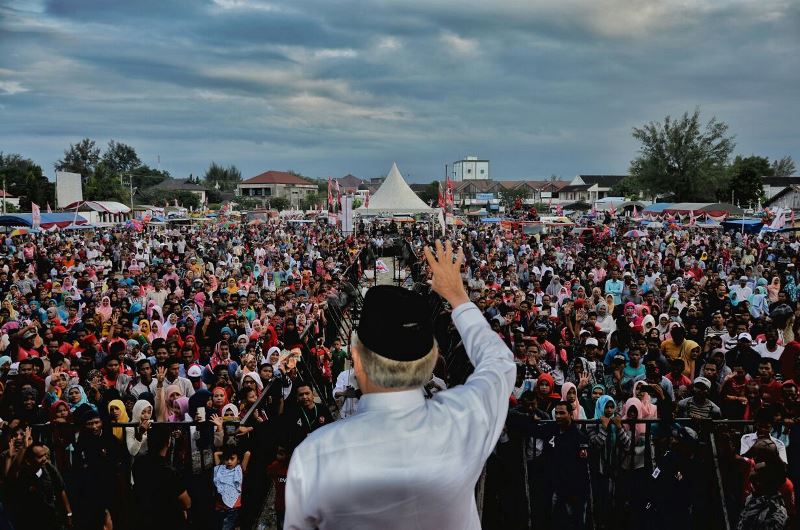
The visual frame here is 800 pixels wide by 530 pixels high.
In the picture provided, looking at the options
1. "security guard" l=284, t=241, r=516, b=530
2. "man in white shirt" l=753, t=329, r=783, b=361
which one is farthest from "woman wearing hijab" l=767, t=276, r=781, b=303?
"security guard" l=284, t=241, r=516, b=530

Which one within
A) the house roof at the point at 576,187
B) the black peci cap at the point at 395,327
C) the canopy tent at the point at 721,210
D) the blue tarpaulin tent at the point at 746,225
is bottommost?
the blue tarpaulin tent at the point at 746,225

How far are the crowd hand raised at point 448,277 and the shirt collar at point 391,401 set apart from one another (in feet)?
1.27

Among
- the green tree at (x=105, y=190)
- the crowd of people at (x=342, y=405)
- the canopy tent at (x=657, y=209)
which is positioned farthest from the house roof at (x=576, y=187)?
the crowd of people at (x=342, y=405)

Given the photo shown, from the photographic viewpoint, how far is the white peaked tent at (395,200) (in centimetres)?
2822

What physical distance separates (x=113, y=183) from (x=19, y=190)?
12.4 m

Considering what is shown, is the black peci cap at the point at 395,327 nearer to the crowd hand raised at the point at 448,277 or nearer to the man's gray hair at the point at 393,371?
the man's gray hair at the point at 393,371

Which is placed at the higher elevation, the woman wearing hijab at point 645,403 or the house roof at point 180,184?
the house roof at point 180,184

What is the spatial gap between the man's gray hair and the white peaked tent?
86.7ft

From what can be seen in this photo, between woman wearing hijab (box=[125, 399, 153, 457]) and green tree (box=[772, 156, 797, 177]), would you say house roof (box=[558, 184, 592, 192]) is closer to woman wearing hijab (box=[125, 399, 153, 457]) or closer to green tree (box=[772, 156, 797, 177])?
green tree (box=[772, 156, 797, 177])

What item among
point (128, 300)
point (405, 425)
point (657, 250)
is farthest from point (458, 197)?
point (405, 425)

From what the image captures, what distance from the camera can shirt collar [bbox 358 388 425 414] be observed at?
1396 mm

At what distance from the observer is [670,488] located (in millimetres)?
4691

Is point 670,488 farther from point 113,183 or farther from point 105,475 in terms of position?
point 113,183

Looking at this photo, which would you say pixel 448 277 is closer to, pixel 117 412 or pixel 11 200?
pixel 117 412
